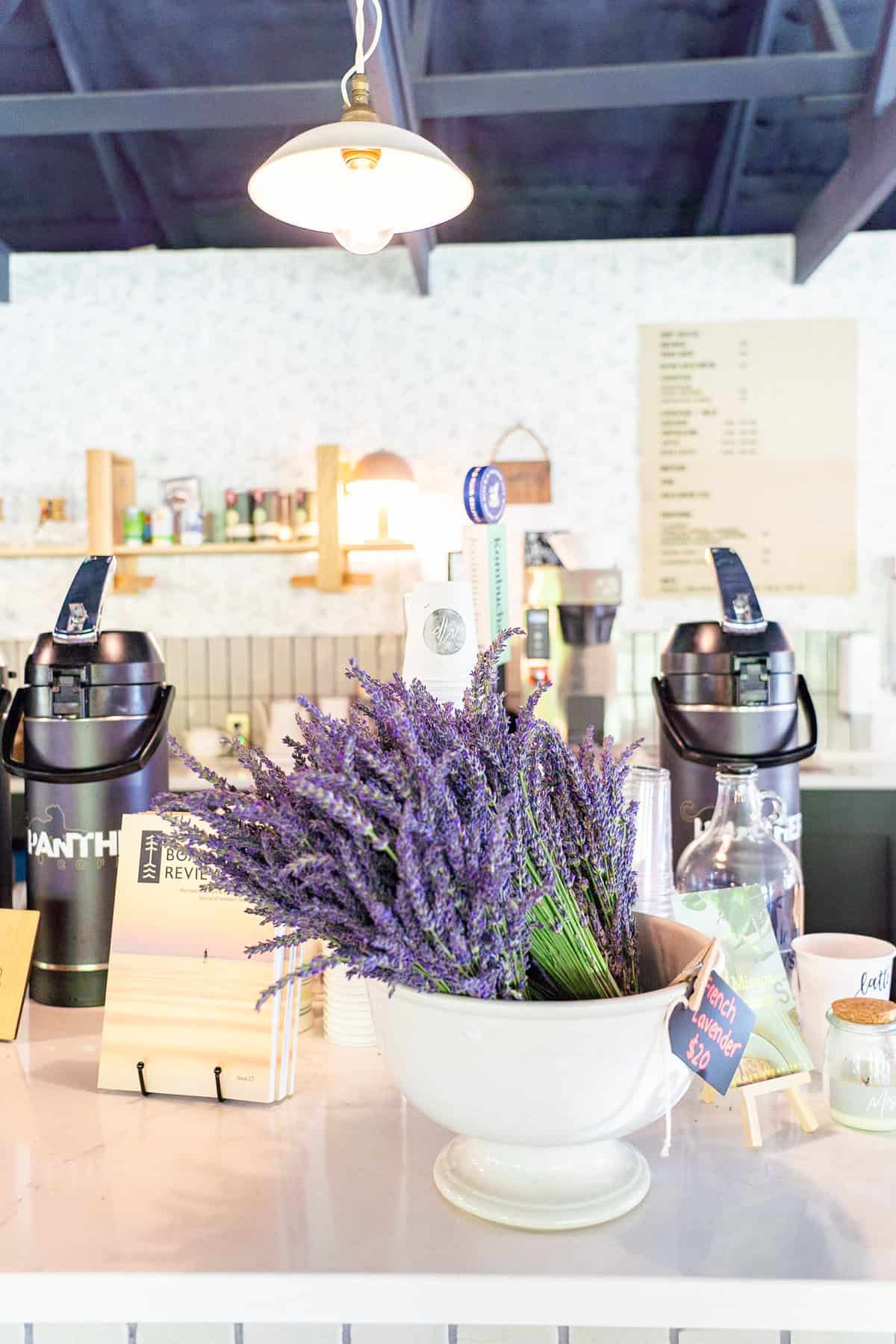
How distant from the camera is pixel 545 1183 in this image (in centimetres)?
75

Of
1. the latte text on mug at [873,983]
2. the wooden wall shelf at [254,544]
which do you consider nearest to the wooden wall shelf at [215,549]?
the wooden wall shelf at [254,544]

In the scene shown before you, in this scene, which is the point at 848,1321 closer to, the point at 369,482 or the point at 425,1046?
the point at 425,1046

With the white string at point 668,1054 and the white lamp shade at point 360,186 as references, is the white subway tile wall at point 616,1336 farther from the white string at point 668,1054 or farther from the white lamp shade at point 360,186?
the white lamp shade at point 360,186

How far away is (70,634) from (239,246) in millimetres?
3803

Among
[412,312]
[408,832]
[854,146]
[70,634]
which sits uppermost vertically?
[854,146]

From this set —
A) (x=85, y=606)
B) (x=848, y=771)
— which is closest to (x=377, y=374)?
(x=848, y=771)

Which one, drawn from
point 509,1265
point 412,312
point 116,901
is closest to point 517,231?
point 412,312

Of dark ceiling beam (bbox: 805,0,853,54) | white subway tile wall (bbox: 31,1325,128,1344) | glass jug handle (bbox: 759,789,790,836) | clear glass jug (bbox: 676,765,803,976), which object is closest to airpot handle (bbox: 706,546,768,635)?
glass jug handle (bbox: 759,789,790,836)

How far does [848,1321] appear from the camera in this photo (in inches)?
25.9

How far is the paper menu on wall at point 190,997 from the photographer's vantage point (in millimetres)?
942

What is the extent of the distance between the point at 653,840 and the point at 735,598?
0.59 m

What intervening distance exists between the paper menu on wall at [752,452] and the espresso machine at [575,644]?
73 centimetres

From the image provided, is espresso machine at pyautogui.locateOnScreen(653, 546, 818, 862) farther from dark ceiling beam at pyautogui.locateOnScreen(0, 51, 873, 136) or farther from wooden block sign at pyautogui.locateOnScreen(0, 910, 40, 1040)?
dark ceiling beam at pyautogui.locateOnScreen(0, 51, 873, 136)

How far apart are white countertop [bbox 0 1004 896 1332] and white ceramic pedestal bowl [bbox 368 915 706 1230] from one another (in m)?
0.02
